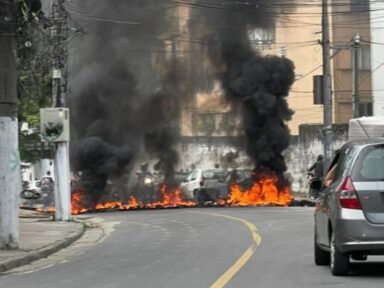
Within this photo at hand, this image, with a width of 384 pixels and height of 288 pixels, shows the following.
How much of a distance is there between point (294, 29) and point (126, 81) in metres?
13.6

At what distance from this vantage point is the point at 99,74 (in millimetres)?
34625

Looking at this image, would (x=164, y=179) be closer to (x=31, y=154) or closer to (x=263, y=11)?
(x=31, y=154)

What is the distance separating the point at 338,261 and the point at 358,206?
0.92 metres

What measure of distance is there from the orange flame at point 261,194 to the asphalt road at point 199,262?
12090mm

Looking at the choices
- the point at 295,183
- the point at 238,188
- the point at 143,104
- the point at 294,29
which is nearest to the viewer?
the point at 238,188

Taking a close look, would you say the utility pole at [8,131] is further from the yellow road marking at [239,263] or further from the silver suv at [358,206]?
the silver suv at [358,206]

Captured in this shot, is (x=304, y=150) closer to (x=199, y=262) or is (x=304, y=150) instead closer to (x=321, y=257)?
(x=199, y=262)

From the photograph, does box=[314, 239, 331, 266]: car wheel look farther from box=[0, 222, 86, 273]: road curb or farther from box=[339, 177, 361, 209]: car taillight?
box=[0, 222, 86, 273]: road curb

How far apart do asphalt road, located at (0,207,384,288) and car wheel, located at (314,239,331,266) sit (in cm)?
12

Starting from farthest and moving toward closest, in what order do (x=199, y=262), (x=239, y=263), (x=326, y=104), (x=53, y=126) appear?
(x=326, y=104) → (x=53, y=126) → (x=199, y=262) → (x=239, y=263)

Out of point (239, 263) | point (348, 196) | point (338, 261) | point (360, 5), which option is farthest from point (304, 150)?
point (348, 196)

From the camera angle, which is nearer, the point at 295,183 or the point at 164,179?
the point at 164,179

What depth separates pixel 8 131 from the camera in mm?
14070

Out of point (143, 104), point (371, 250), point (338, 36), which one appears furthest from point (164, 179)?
point (371, 250)
